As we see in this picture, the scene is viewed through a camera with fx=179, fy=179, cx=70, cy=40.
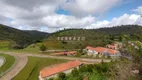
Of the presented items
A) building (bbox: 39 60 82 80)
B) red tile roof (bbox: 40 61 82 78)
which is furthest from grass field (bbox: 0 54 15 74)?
red tile roof (bbox: 40 61 82 78)

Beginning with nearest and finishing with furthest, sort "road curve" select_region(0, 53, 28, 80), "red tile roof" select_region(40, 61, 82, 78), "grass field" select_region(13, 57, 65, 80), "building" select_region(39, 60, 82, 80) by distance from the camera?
1. "building" select_region(39, 60, 82, 80)
2. "red tile roof" select_region(40, 61, 82, 78)
3. "road curve" select_region(0, 53, 28, 80)
4. "grass field" select_region(13, 57, 65, 80)

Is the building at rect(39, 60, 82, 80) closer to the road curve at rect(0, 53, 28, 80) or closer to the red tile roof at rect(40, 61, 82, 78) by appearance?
the red tile roof at rect(40, 61, 82, 78)

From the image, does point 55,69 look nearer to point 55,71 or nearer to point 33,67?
point 55,71

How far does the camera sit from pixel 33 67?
1841 inches

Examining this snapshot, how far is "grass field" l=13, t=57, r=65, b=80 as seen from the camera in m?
40.7

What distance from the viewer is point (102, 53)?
72.1m

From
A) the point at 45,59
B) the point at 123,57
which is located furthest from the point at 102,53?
the point at 123,57

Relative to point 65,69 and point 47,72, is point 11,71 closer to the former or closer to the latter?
point 47,72

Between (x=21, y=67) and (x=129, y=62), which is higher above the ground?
(x=129, y=62)

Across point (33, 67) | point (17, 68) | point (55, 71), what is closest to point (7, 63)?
point (17, 68)

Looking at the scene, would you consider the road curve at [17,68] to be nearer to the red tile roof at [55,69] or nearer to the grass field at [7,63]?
the grass field at [7,63]

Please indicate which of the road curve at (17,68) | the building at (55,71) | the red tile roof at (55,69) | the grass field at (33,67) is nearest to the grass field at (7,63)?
the road curve at (17,68)

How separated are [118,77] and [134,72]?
0.55 m

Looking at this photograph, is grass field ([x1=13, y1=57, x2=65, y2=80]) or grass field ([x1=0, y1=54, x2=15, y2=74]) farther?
grass field ([x1=0, y1=54, x2=15, y2=74])
